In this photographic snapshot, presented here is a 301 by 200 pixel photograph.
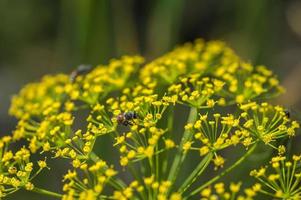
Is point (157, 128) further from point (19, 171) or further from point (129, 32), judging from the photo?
point (129, 32)

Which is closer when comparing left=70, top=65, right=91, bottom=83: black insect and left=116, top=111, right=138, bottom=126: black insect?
left=116, top=111, right=138, bottom=126: black insect

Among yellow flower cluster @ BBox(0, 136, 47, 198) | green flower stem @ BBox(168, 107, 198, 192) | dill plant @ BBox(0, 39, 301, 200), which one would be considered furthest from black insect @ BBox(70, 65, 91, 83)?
green flower stem @ BBox(168, 107, 198, 192)

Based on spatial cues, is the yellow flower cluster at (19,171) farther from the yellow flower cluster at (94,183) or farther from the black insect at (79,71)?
the black insect at (79,71)

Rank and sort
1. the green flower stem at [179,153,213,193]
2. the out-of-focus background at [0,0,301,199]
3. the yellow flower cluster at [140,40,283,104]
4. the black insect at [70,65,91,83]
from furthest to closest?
the out-of-focus background at [0,0,301,199], the black insect at [70,65,91,83], the yellow flower cluster at [140,40,283,104], the green flower stem at [179,153,213,193]

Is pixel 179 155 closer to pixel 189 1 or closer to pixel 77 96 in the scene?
pixel 77 96

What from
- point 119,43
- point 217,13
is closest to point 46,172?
point 119,43

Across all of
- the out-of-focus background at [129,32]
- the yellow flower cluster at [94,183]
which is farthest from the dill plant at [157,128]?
the out-of-focus background at [129,32]

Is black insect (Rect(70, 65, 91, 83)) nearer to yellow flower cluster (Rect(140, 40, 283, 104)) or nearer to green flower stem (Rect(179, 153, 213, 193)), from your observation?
yellow flower cluster (Rect(140, 40, 283, 104))
